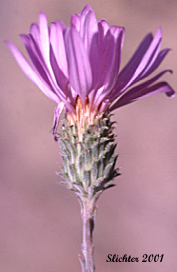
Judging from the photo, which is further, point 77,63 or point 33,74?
point 33,74

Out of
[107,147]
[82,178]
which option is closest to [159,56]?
[107,147]

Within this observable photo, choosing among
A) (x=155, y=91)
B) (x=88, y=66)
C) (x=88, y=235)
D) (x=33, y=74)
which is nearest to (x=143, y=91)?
(x=155, y=91)

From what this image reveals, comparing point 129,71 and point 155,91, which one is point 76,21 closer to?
point 129,71

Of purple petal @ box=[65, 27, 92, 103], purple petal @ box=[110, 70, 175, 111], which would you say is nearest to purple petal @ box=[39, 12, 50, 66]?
purple petal @ box=[65, 27, 92, 103]

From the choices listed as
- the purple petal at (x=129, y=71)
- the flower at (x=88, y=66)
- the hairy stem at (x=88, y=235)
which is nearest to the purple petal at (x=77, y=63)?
the flower at (x=88, y=66)

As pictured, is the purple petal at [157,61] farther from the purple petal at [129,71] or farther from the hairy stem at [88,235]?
the hairy stem at [88,235]

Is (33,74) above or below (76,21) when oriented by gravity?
below

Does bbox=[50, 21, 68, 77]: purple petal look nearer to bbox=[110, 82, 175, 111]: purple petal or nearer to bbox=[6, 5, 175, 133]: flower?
bbox=[6, 5, 175, 133]: flower
